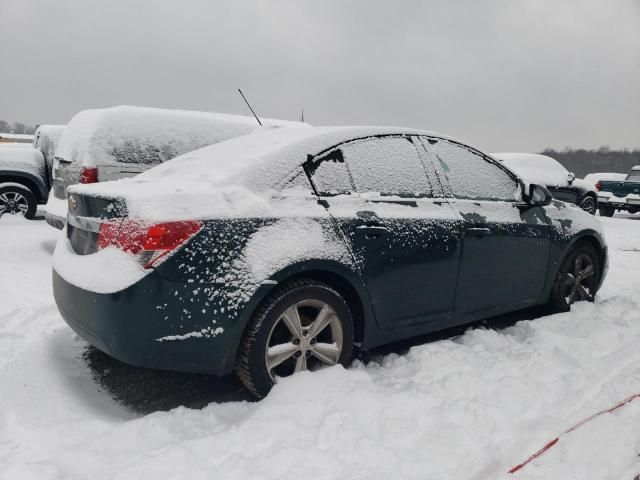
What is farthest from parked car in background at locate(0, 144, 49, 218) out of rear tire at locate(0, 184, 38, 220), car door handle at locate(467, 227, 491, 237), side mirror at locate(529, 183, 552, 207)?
side mirror at locate(529, 183, 552, 207)

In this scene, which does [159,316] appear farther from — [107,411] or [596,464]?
[596,464]

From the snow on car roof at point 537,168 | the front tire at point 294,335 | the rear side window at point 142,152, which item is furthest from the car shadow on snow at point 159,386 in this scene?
the snow on car roof at point 537,168

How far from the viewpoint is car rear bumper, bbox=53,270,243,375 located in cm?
228

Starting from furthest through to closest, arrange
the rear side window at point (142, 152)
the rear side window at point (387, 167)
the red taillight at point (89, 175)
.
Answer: the rear side window at point (142, 152) < the red taillight at point (89, 175) < the rear side window at point (387, 167)

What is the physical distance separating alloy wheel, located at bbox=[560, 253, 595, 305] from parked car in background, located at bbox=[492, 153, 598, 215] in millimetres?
9618

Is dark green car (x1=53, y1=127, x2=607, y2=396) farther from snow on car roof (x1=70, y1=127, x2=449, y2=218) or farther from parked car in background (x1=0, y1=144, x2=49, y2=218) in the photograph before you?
parked car in background (x1=0, y1=144, x2=49, y2=218)

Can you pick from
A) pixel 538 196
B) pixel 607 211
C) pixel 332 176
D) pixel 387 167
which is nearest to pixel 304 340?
pixel 332 176

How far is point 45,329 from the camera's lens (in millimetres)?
3545

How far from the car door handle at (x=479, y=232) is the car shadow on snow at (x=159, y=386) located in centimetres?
93

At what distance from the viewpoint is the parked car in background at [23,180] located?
8.16 meters

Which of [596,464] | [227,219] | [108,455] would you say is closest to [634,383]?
[596,464]

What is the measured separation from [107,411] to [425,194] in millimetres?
2216

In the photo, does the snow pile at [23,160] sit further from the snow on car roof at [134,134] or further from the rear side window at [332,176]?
the rear side window at [332,176]

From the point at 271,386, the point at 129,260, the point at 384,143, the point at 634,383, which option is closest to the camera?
the point at 129,260
